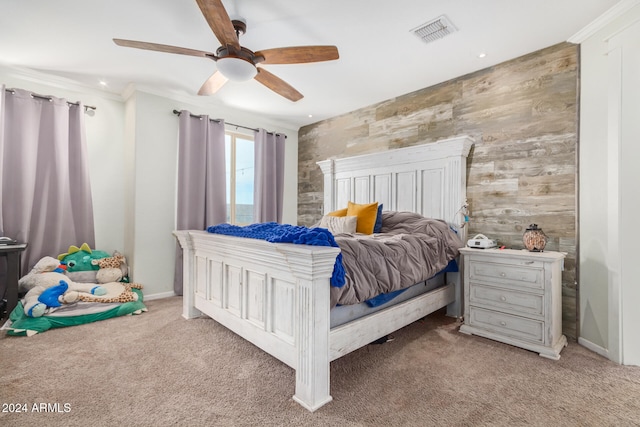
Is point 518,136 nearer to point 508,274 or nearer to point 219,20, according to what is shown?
point 508,274

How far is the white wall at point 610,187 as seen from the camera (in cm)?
205

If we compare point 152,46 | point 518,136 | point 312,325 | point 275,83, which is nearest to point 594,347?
point 518,136

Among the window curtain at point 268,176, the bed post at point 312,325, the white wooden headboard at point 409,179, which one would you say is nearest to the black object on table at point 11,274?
the window curtain at point 268,176

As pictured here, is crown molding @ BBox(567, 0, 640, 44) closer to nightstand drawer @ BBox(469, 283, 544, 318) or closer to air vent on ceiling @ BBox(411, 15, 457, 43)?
air vent on ceiling @ BBox(411, 15, 457, 43)

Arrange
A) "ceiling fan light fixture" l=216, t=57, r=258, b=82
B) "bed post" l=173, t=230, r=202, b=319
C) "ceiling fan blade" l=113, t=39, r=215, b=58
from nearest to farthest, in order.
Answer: "ceiling fan blade" l=113, t=39, r=215, b=58 < "ceiling fan light fixture" l=216, t=57, r=258, b=82 < "bed post" l=173, t=230, r=202, b=319

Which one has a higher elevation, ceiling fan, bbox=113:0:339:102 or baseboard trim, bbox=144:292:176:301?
ceiling fan, bbox=113:0:339:102

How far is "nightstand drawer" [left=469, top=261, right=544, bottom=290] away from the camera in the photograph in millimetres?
2224

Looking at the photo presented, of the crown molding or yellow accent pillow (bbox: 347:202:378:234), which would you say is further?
yellow accent pillow (bbox: 347:202:378:234)

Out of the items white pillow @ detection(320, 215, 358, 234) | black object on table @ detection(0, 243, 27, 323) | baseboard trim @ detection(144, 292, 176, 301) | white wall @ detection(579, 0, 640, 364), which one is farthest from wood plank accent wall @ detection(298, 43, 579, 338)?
black object on table @ detection(0, 243, 27, 323)

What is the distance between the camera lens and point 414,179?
11.4 ft

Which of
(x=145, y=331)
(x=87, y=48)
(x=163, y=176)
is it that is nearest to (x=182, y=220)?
(x=163, y=176)

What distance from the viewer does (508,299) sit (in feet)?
7.70

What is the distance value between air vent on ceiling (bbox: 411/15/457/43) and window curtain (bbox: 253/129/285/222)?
2.72m

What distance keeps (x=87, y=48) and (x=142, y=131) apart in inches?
38.6
